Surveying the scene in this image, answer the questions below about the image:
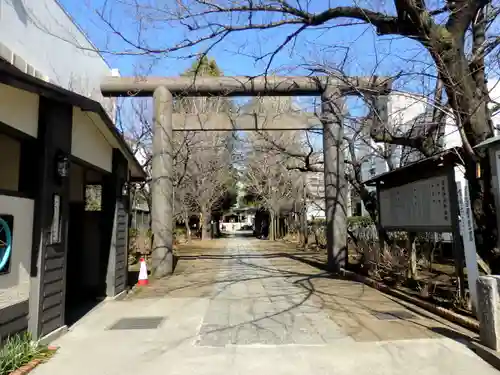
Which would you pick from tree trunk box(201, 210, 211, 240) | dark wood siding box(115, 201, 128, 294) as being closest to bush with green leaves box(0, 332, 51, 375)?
dark wood siding box(115, 201, 128, 294)

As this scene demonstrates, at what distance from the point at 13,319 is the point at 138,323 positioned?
2.51 m

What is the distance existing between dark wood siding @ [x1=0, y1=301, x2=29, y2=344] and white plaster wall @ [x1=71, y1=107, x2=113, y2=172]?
2.61 metres

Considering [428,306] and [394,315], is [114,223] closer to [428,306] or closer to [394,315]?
[394,315]

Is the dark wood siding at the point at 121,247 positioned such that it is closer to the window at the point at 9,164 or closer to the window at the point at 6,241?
the window at the point at 9,164

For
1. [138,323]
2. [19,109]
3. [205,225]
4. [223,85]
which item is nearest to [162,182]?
[223,85]

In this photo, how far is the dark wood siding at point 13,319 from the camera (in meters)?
5.25

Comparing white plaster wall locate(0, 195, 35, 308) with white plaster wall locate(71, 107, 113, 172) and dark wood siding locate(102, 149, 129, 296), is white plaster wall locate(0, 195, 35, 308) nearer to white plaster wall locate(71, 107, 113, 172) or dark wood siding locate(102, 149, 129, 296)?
white plaster wall locate(71, 107, 113, 172)

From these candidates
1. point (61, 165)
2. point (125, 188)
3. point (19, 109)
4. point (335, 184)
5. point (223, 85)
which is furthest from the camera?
point (335, 184)

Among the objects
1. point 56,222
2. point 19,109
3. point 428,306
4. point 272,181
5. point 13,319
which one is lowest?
point 428,306

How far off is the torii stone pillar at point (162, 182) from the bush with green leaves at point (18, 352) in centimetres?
849

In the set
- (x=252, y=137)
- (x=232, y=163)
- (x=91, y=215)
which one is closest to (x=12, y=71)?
(x=91, y=215)

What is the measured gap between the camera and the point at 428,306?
27.3ft

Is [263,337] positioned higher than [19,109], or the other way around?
[19,109]

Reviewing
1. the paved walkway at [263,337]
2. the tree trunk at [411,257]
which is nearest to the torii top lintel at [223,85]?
the tree trunk at [411,257]
